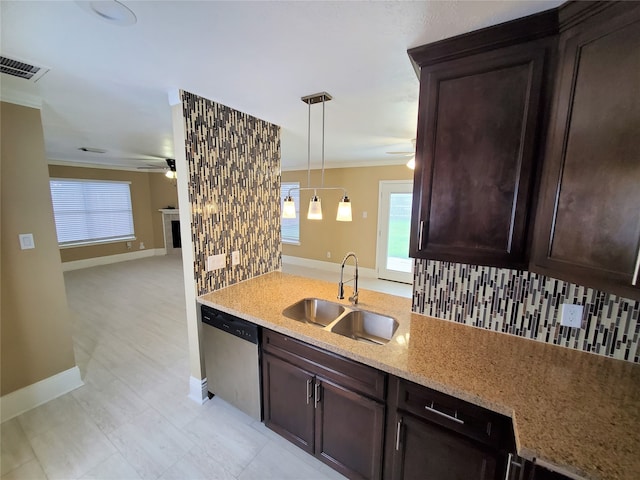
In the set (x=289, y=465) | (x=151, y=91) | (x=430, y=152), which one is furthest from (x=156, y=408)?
(x=430, y=152)

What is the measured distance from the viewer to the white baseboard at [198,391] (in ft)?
7.18

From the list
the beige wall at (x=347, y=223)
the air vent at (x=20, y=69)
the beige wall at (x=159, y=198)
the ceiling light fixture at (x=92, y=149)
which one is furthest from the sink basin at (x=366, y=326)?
the beige wall at (x=159, y=198)

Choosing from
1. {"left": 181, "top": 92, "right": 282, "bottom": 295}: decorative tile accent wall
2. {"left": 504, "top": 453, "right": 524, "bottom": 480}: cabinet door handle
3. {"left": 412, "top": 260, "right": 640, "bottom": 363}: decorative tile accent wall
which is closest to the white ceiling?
{"left": 181, "top": 92, "right": 282, "bottom": 295}: decorative tile accent wall

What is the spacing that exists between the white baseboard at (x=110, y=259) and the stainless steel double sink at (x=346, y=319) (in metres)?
6.16

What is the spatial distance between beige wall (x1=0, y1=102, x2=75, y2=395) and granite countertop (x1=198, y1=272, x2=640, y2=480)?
172 centimetres

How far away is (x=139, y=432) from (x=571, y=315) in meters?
2.83

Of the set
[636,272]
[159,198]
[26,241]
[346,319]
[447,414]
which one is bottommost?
[447,414]

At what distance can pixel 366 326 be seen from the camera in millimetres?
1897

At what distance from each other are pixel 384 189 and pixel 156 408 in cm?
475

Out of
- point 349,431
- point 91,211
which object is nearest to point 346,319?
point 349,431

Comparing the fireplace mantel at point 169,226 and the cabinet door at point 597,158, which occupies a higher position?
the cabinet door at point 597,158

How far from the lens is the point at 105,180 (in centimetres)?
630

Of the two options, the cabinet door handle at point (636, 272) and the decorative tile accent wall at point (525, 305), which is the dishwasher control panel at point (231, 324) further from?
the cabinet door handle at point (636, 272)

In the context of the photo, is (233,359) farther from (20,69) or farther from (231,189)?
(20,69)
